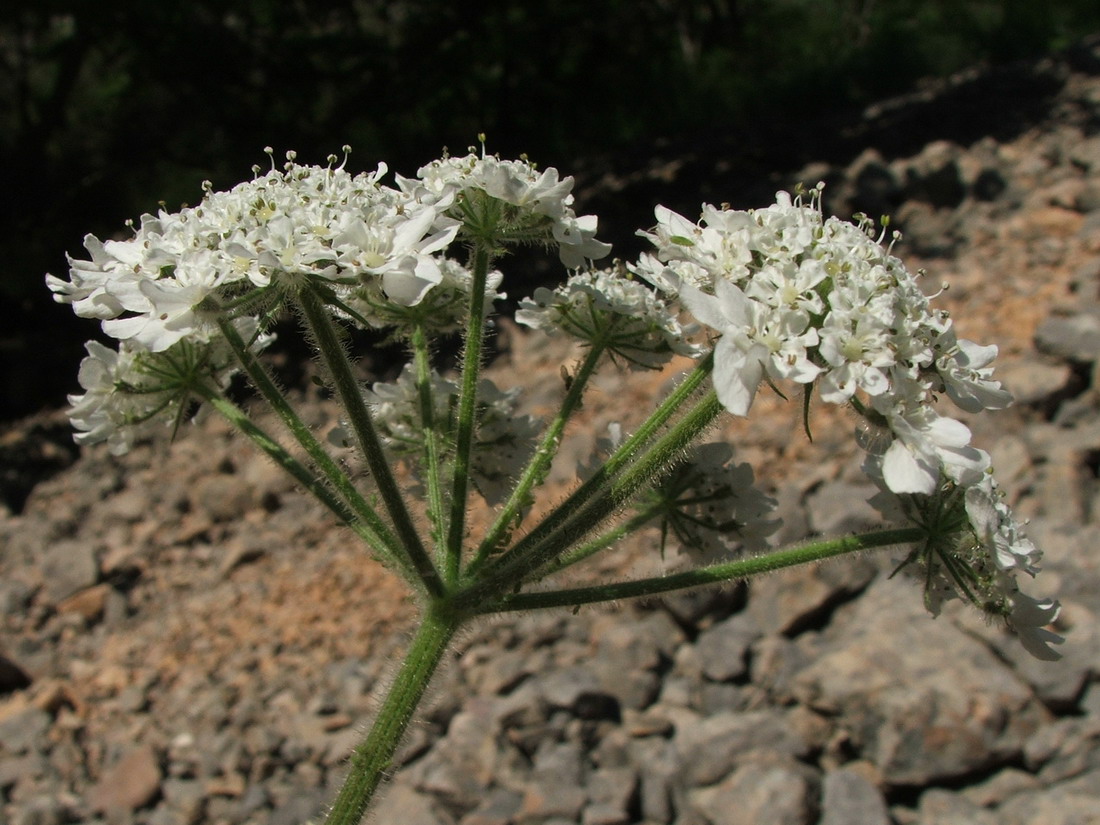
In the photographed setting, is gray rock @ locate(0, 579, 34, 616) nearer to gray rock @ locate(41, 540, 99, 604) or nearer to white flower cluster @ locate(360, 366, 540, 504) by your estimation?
gray rock @ locate(41, 540, 99, 604)

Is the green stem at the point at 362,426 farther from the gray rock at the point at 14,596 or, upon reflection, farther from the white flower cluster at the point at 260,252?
the gray rock at the point at 14,596

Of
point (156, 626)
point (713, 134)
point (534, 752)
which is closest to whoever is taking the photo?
point (534, 752)


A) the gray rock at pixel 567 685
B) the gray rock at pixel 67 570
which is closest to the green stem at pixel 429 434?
the gray rock at pixel 567 685

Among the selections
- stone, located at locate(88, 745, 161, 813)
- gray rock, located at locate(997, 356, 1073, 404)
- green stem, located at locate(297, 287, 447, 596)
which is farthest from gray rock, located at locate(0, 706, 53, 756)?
gray rock, located at locate(997, 356, 1073, 404)

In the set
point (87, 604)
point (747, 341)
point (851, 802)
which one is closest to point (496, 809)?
point (851, 802)

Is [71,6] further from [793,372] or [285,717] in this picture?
[793,372]

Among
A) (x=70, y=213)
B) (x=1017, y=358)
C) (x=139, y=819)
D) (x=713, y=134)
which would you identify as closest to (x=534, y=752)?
(x=139, y=819)
